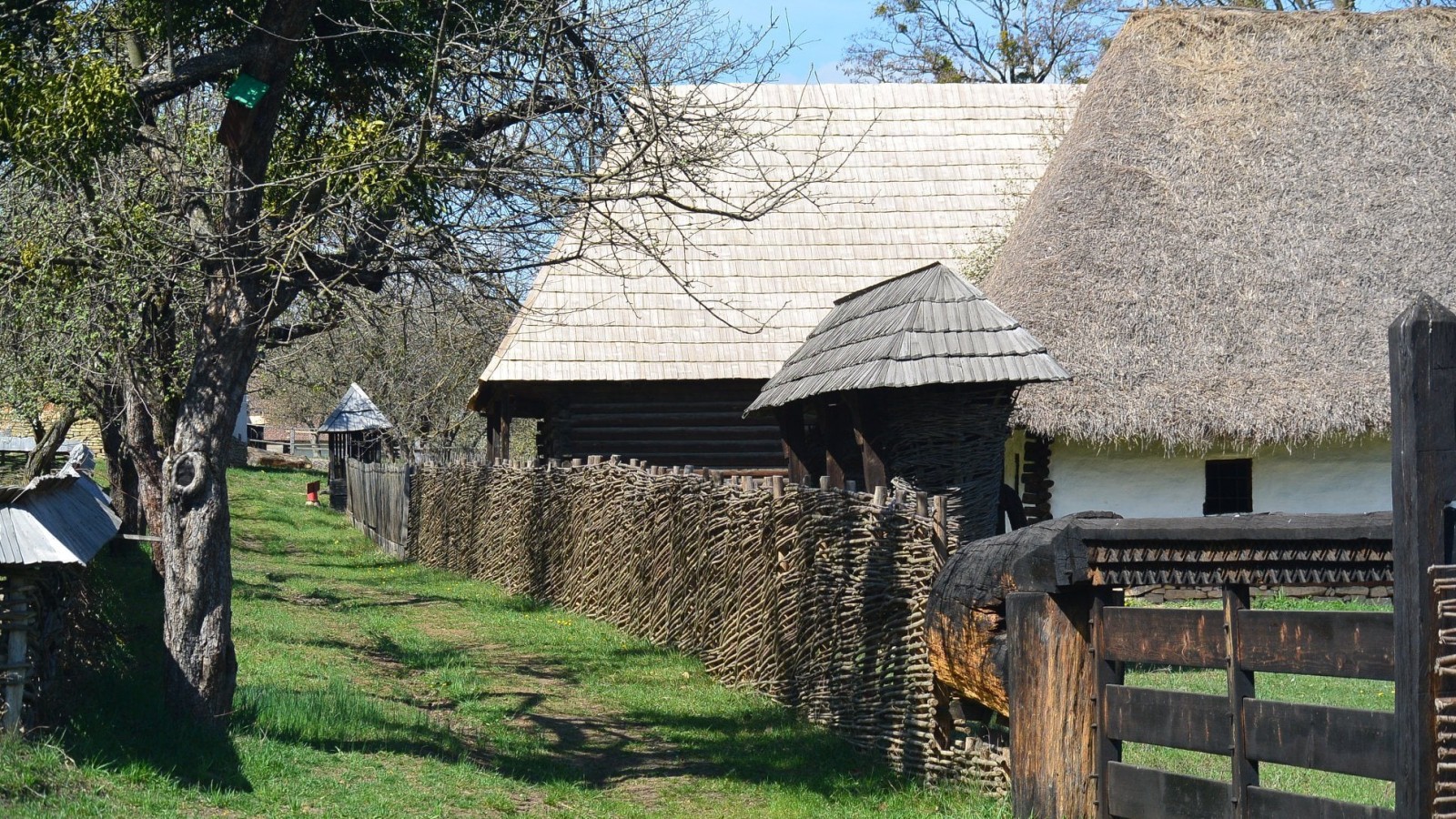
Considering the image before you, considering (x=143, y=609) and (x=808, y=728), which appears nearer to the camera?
(x=808, y=728)

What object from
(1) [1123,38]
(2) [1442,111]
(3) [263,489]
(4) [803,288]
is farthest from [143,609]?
(3) [263,489]

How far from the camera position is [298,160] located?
7.68 metres

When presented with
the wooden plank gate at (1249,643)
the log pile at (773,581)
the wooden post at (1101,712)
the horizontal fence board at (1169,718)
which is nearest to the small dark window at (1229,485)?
the log pile at (773,581)

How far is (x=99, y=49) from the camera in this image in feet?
25.0

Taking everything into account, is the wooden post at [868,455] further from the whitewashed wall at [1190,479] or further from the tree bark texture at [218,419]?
the whitewashed wall at [1190,479]

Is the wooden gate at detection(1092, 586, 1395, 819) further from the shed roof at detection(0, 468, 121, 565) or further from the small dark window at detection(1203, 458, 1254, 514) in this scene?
the small dark window at detection(1203, 458, 1254, 514)

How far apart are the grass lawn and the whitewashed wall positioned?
5.72 meters

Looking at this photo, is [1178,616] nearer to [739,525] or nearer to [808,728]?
[808,728]

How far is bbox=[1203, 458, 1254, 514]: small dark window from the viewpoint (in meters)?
15.4

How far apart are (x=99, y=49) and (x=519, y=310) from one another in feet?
9.11

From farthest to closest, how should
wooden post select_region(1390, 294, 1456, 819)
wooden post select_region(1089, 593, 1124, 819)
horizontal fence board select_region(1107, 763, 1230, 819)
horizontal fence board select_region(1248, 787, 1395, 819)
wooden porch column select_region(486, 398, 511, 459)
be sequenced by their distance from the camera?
wooden porch column select_region(486, 398, 511, 459) → wooden post select_region(1089, 593, 1124, 819) → horizontal fence board select_region(1107, 763, 1230, 819) → horizontal fence board select_region(1248, 787, 1395, 819) → wooden post select_region(1390, 294, 1456, 819)

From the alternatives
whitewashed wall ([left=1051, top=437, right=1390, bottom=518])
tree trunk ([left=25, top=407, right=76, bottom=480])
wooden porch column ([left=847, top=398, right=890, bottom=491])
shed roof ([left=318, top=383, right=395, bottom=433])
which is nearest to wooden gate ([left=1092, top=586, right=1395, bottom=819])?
wooden porch column ([left=847, top=398, right=890, bottom=491])

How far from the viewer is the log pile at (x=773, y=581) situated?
731cm

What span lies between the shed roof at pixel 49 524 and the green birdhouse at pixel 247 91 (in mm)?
2213
